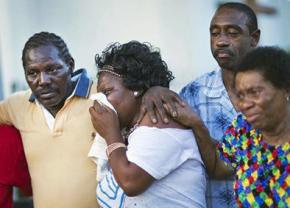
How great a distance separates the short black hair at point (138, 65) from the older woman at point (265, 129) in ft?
1.64

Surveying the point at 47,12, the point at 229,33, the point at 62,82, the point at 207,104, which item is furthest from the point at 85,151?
the point at 47,12

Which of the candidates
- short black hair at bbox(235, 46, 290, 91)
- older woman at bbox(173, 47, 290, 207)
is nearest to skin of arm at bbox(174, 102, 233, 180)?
older woman at bbox(173, 47, 290, 207)

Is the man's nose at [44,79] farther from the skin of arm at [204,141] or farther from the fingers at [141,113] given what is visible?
the skin of arm at [204,141]

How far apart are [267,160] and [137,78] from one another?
2.45ft

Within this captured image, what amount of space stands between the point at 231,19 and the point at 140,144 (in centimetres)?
108

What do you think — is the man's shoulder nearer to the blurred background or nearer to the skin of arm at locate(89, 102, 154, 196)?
the skin of arm at locate(89, 102, 154, 196)

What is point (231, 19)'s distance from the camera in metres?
3.72

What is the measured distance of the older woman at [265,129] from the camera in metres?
2.77

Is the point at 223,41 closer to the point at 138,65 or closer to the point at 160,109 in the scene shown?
the point at 138,65

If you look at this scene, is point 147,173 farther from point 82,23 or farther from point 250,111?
point 82,23

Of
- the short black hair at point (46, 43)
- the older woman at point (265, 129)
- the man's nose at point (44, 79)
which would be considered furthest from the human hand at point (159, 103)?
the short black hair at point (46, 43)

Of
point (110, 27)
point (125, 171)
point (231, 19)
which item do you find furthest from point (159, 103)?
point (110, 27)

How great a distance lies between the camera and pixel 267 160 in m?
2.85

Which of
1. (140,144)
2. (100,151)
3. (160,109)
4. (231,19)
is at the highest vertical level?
(231,19)
